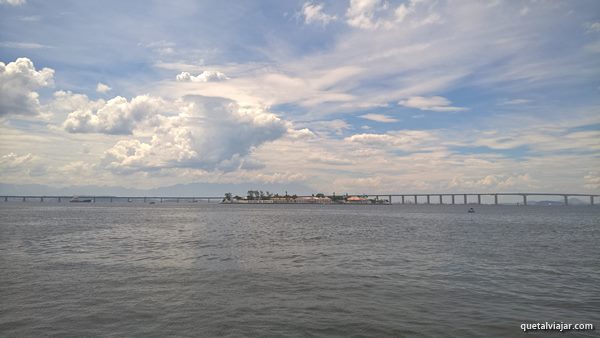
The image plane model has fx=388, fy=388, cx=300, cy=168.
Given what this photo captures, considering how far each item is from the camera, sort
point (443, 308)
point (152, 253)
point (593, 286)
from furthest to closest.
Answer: point (152, 253), point (593, 286), point (443, 308)

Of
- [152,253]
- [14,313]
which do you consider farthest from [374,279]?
[152,253]

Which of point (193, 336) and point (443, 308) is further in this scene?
point (443, 308)

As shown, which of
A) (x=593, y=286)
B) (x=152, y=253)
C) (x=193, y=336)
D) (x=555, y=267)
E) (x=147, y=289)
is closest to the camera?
(x=193, y=336)

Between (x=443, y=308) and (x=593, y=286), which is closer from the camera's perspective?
(x=443, y=308)

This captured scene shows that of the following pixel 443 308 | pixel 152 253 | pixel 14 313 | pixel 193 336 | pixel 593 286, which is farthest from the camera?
pixel 152 253

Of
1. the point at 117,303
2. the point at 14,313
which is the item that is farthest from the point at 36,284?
the point at 117,303

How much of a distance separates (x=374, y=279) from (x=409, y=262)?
881 centimetres

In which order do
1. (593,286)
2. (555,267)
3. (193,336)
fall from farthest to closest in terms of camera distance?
1. (555,267)
2. (593,286)
3. (193,336)

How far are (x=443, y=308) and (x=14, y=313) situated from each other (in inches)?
813

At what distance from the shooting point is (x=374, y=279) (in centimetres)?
2630

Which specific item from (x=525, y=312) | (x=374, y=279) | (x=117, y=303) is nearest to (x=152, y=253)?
(x=117, y=303)

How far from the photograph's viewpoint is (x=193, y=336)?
15453 millimetres

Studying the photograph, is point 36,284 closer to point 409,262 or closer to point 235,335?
point 235,335

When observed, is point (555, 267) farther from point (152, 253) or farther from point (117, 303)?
point (152, 253)
